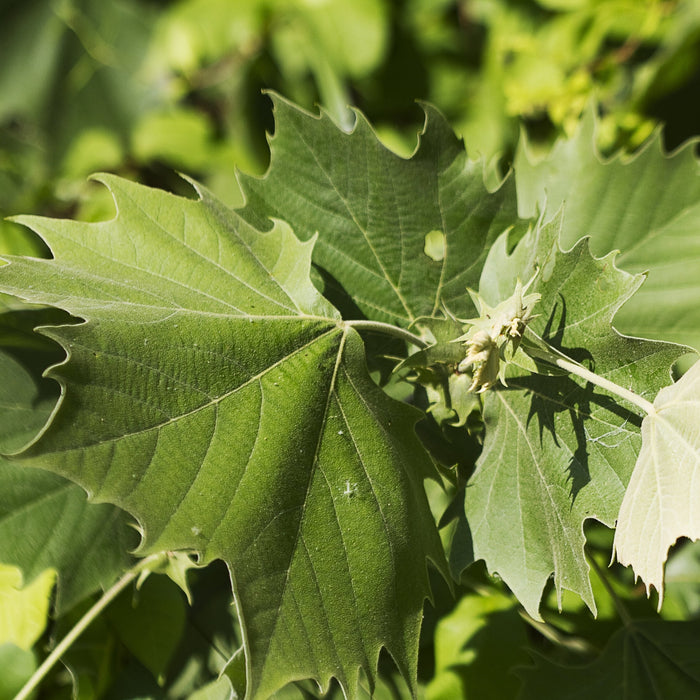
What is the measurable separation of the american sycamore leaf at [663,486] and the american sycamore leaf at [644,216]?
0.35 metres

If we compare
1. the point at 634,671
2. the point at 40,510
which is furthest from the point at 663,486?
the point at 40,510

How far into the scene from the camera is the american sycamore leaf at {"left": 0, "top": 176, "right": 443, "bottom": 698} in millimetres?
545

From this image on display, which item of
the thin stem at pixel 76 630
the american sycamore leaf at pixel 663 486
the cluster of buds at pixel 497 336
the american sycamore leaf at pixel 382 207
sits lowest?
the thin stem at pixel 76 630

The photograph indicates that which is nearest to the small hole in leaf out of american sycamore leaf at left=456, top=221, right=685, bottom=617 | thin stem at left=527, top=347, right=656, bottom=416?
american sycamore leaf at left=456, top=221, right=685, bottom=617

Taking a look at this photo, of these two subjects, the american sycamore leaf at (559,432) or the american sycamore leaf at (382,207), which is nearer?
the american sycamore leaf at (559,432)

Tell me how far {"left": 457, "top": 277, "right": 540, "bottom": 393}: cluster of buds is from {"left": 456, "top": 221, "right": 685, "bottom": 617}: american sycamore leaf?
1.5 inches

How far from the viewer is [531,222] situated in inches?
30.2

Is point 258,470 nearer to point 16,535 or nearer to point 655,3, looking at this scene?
point 16,535

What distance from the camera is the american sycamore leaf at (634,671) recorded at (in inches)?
32.0

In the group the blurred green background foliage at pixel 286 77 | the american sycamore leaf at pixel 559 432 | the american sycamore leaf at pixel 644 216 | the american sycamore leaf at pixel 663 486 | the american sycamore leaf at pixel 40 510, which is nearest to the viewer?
the american sycamore leaf at pixel 663 486

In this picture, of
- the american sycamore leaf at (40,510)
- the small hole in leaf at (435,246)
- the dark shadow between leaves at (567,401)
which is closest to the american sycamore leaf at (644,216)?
the small hole in leaf at (435,246)

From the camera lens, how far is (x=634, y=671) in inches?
32.9

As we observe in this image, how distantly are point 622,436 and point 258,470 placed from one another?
0.30 m

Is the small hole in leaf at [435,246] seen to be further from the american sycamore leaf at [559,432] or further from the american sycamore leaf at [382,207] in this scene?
the american sycamore leaf at [559,432]
